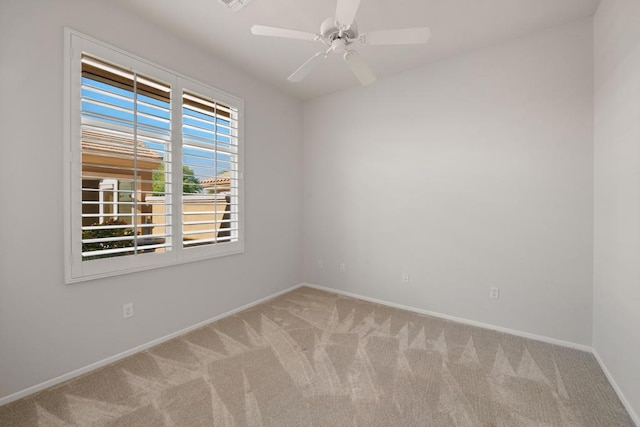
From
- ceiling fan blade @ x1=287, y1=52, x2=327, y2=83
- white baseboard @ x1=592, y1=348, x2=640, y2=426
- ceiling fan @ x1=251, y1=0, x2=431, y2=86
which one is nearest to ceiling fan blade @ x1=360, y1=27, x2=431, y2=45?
ceiling fan @ x1=251, y1=0, x2=431, y2=86

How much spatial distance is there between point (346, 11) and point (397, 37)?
0.38 meters

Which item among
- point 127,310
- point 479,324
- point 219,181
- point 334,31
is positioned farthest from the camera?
point 219,181

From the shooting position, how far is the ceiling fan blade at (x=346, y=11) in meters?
1.42

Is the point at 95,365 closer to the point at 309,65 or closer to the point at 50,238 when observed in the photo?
the point at 50,238

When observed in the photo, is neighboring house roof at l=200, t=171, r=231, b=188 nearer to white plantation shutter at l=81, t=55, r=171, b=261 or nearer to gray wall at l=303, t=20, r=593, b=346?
white plantation shutter at l=81, t=55, r=171, b=261

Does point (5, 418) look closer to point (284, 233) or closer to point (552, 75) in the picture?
point (284, 233)

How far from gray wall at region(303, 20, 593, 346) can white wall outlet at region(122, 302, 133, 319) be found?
242 cm

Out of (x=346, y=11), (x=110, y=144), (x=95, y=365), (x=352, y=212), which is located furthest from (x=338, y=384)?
(x=110, y=144)

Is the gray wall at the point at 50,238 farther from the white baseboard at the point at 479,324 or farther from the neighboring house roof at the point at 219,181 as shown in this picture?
the white baseboard at the point at 479,324

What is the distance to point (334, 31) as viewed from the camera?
1646 mm

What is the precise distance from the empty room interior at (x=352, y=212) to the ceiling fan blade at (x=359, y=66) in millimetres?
37

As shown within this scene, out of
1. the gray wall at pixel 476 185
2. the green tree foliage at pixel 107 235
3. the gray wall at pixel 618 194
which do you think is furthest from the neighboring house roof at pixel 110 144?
the gray wall at pixel 618 194

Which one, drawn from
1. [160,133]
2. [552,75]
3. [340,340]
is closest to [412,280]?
[340,340]

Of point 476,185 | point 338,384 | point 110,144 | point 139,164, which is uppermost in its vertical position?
point 110,144
